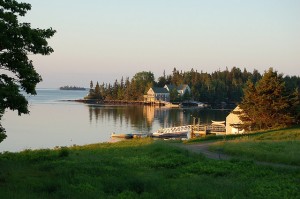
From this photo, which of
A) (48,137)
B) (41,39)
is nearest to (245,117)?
(48,137)

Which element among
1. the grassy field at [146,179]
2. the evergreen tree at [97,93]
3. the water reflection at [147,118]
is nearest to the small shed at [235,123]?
the water reflection at [147,118]

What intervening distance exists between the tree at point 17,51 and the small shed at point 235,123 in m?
37.2

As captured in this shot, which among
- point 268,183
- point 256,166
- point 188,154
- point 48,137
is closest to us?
point 268,183

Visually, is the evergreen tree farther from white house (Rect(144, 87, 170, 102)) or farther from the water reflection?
the water reflection

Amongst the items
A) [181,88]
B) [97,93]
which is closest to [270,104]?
[181,88]

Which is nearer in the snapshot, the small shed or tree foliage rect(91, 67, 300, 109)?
the small shed

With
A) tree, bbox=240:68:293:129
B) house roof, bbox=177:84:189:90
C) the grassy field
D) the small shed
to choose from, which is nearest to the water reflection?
the small shed

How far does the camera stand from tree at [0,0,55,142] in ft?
44.9

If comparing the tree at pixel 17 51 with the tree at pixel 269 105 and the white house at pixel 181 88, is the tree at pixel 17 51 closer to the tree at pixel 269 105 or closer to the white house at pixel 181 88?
the tree at pixel 269 105

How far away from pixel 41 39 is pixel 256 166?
10.9 meters

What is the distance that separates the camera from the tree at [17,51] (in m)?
13.7

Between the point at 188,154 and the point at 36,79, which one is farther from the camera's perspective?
the point at 188,154

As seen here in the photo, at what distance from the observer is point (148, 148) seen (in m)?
25.4

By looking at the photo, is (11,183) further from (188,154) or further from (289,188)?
(188,154)
